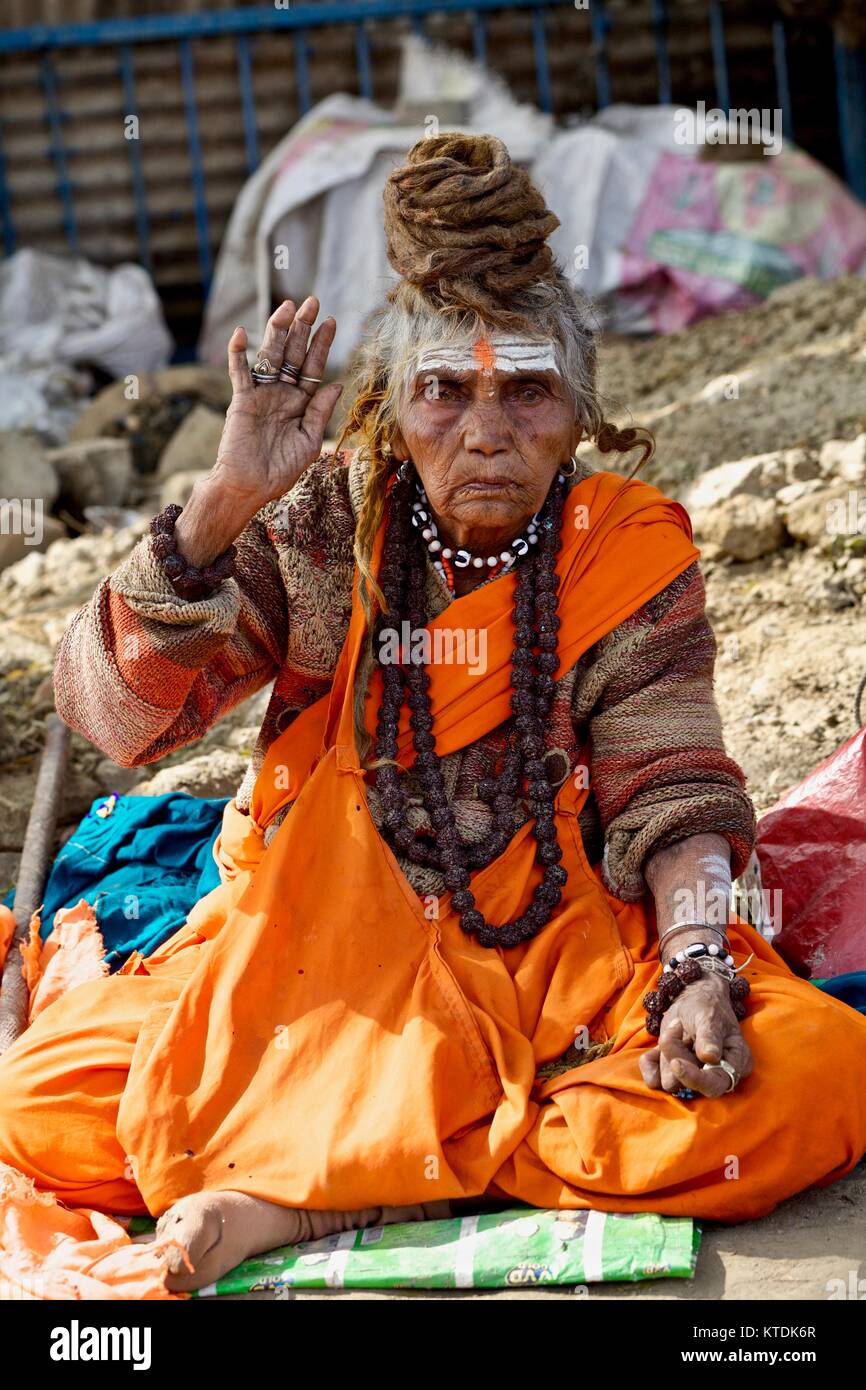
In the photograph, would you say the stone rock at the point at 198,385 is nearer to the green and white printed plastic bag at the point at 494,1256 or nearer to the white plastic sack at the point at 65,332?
the white plastic sack at the point at 65,332

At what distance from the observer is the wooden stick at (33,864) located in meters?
3.46

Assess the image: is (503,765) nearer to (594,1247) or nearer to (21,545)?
(594,1247)

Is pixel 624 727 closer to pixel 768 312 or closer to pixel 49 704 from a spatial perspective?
pixel 49 704

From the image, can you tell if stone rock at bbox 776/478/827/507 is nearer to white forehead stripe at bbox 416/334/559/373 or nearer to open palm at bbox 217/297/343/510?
white forehead stripe at bbox 416/334/559/373

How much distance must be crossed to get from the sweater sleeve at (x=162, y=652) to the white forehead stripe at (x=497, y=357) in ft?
1.41

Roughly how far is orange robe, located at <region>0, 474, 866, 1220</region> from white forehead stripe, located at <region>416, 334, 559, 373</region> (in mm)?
312

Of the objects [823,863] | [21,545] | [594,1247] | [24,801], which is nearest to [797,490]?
[823,863]

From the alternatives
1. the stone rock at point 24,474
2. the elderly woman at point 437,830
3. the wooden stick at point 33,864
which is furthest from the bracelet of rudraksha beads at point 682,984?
the stone rock at point 24,474

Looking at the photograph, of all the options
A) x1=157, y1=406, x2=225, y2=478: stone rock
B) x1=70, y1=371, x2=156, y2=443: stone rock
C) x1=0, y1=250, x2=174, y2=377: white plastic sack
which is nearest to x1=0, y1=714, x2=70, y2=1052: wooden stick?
x1=157, y1=406, x2=225, y2=478: stone rock

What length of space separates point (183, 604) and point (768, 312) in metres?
4.93

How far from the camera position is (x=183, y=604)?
8.99 feet
